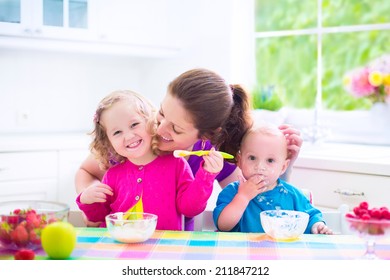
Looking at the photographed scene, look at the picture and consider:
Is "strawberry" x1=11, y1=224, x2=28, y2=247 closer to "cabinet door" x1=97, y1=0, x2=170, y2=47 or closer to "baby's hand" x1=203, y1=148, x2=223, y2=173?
"baby's hand" x1=203, y1=148, x2=223, y2=173

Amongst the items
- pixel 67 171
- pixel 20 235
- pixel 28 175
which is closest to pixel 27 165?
pixel 28 175

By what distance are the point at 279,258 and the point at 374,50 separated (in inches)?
94.7

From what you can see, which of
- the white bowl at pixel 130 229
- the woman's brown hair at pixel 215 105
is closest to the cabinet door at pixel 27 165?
the woman's brown hair at pixel 215 105

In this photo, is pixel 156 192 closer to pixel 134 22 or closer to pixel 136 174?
pixel 136 174

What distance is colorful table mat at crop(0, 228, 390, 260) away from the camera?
3.59 feet

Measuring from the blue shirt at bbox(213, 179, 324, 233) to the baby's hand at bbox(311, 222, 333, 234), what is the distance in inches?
2.8

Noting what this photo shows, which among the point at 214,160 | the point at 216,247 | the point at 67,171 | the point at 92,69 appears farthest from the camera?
the point at 92,69

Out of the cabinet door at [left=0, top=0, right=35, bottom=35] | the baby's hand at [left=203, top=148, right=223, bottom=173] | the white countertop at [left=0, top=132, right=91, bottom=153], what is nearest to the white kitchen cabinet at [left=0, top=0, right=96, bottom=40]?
the cabinet door at [left=0, top=0, right=35, bottom=35]

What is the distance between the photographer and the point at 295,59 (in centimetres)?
343

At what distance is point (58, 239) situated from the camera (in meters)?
1.03

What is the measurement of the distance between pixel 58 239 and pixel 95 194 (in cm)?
39
